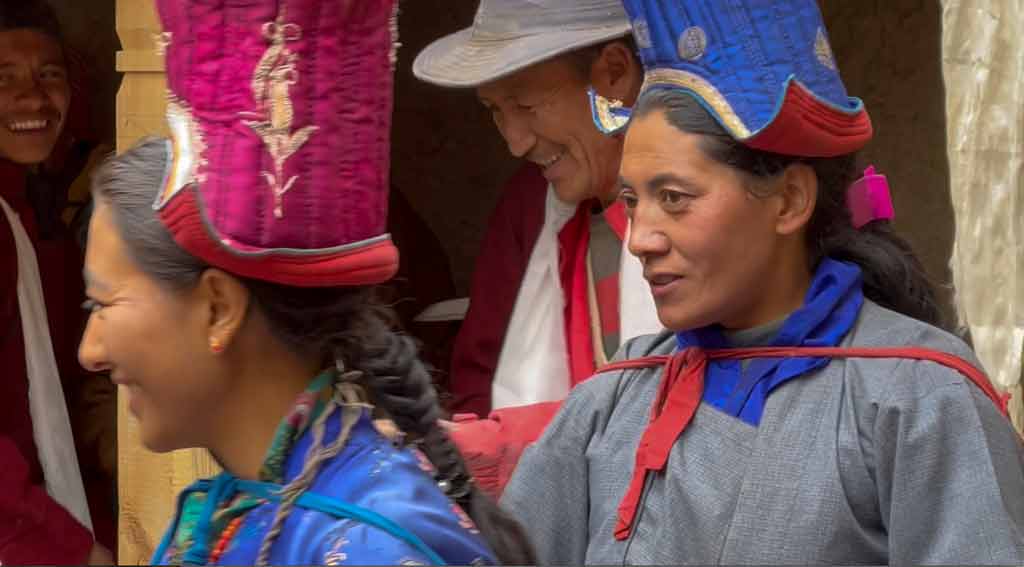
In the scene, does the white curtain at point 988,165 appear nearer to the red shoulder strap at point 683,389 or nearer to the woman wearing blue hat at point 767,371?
the woman wearing blue hat at point 767,371

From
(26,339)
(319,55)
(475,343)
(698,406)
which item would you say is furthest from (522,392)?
(319,55)

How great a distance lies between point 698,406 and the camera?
2832mm

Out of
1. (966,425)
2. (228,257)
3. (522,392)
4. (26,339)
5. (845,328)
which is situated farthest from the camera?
(26,339)

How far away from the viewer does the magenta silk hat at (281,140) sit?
2215 mm

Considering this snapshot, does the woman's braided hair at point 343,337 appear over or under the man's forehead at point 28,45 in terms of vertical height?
over

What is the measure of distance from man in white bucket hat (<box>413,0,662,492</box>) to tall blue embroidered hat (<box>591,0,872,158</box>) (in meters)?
0.83

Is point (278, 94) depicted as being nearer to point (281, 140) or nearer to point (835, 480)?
point (281, 140)

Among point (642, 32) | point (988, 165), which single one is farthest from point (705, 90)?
point (988, 165)

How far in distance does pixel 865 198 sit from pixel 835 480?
50 cm

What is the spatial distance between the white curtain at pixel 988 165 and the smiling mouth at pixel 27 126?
2.38 metres

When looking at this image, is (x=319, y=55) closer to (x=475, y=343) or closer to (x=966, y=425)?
(x=966, y=425)

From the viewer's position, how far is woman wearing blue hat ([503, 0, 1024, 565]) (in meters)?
2.62

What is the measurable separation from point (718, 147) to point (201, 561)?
1.00 metres

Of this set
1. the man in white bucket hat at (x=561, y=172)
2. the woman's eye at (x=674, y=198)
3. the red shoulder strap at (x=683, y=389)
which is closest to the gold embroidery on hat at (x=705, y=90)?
the woman's eye at (x=674, y=198)
